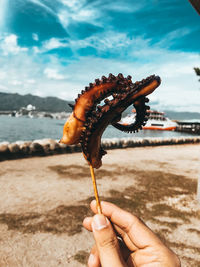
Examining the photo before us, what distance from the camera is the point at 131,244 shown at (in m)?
1.70

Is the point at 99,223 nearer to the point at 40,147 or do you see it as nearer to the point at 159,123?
the point at 40,147

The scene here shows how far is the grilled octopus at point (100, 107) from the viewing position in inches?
48.5

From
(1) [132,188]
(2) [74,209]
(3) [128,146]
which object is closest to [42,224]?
(2) [74,209]

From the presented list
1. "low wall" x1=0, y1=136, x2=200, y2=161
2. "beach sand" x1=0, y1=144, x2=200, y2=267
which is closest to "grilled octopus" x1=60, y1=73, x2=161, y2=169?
"beach sand" x1=0, y1=144, x2=200, y2=267

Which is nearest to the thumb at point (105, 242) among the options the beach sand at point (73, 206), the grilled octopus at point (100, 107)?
the grilled octopus at point (100, 107)

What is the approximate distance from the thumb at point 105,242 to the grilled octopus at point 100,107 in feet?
1.43

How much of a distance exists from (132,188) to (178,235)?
2321 mm

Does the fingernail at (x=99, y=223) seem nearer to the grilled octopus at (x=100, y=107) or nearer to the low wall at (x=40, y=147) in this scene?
the grilled octopus at (x=100, y=107)

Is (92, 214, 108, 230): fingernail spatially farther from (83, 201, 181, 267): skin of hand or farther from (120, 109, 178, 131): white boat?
(120, 109, 178, 131): white boat

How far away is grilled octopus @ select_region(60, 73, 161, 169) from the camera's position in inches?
48.5

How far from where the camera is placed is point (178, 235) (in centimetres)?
361

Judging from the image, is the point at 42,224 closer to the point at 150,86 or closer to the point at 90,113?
the point at 90,113

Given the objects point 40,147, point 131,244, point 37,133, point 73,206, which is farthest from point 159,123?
point 131,244

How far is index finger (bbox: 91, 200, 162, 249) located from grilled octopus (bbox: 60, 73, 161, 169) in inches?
19.2
